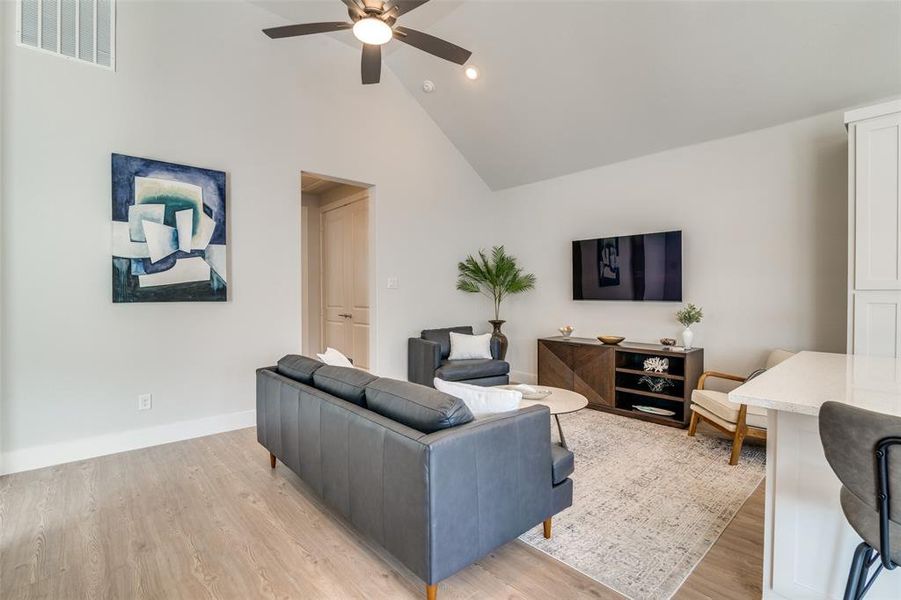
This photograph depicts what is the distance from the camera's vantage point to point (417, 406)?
1681 millimetres

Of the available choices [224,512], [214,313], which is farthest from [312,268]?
[224,512]

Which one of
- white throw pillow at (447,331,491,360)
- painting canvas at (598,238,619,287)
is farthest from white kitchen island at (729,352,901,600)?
white throw pillow at (447,331,491,360)

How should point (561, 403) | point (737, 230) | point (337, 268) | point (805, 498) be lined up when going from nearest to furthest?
point (805, 498) < point (561, 403) < point (737, 230) < point (337, 268)

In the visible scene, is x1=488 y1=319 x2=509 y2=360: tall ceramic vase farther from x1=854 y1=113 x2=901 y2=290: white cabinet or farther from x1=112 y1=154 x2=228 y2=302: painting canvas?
x1=854 y1=113 x2=901 y2=290: white cabinet

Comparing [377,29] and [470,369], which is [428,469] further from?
[470,369]

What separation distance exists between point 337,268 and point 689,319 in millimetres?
4491

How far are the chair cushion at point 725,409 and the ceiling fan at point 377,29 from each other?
3021 millimetres

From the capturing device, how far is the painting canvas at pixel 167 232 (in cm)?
307

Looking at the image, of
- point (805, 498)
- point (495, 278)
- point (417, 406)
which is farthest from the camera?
point (495, 278)

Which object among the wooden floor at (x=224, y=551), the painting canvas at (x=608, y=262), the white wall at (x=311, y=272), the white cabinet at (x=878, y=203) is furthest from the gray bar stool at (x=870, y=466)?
the white wall at (x=311, y=272)

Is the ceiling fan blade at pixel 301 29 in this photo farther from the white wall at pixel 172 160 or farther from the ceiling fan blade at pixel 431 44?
the white wall at pixel 172 160

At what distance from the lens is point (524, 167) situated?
531 centimetres

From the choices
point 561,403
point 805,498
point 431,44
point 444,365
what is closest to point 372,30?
point 431,44

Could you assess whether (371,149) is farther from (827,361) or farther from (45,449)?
(827,361)
